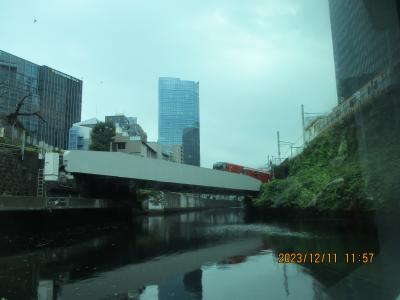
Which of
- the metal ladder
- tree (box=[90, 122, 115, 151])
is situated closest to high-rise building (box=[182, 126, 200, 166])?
tree (box=[90, 122, 115, 151])

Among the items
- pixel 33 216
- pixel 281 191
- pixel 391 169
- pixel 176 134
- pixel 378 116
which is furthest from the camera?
pixel 176 134

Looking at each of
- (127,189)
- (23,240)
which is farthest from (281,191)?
(23,240)

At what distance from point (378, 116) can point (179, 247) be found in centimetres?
1065

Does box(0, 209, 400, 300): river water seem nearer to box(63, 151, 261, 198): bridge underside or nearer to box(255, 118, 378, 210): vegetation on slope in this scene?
box(255, 118, 378, 210): vegetation on slope

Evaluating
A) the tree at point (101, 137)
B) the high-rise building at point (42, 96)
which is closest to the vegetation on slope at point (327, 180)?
the high-rise building at point (42, 96)

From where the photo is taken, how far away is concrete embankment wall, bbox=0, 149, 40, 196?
67.7 feet

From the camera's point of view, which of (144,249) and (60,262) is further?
(144,249)

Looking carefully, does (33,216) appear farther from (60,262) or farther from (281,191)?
(281,191)

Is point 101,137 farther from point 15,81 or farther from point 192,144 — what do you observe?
point 15,81

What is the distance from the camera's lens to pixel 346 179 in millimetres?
21766

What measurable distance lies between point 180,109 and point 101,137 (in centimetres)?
1076

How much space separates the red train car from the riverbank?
470 cm

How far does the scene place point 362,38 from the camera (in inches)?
250

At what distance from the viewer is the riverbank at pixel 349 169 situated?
9641 millimetres
